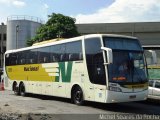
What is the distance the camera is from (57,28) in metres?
48.2

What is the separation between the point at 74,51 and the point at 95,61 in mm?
2294

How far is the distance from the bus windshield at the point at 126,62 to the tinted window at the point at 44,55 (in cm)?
633

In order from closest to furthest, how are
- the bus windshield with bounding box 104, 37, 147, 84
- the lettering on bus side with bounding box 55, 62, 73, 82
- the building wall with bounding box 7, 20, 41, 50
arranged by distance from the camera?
the bus windshield with bounding box 104, 37, 147, 84 → the lettering on bus side with bounding box 55, 62, 73, 82 → the building wall with bounding box 7, 20, 41, 50

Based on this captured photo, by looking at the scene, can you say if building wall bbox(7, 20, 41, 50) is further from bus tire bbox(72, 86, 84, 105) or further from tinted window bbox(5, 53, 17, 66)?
Answer: bus tire bbox(72, 86, 84, 105)

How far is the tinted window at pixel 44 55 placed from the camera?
23625 mm

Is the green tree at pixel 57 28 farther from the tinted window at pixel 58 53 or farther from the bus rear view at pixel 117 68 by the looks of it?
the bus rear view at pixel 117 68

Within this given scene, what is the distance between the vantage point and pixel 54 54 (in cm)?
2273

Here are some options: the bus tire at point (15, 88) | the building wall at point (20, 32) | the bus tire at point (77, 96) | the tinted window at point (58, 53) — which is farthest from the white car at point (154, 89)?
the building wall at point (20, 32)

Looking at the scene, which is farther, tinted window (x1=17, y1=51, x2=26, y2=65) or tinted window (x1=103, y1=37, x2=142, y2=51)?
tinted window (x1=17, y1=51, x2=26, y2=65)

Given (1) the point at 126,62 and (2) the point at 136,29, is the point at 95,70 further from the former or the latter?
(2) the point at 136,29

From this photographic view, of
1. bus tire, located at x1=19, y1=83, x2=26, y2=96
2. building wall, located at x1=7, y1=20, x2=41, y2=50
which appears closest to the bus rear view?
bus tire, located at x1=19, y1=83, x2=26, y2=96

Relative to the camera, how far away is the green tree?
4825 centimetres

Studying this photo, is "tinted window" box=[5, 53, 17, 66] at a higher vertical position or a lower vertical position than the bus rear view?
higher

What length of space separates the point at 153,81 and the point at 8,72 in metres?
13.1
